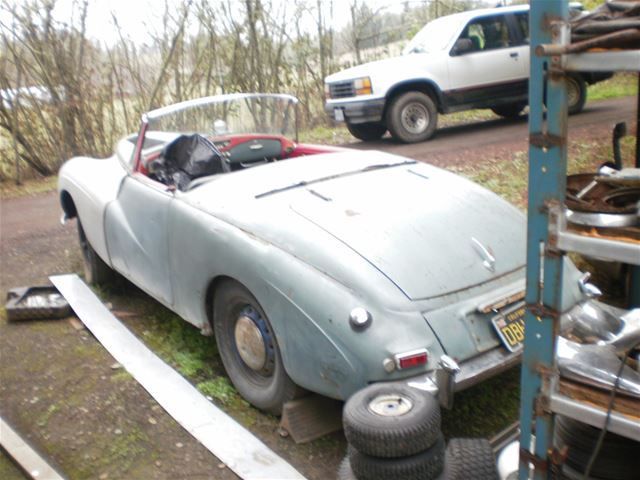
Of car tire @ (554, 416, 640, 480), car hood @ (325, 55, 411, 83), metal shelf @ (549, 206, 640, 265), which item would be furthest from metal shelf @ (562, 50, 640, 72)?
car hood @ (325, 55, 411, 83)

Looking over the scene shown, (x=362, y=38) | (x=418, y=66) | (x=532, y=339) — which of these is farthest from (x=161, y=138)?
(x=362, y=38)

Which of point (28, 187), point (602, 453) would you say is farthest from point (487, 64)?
point (602, 453)

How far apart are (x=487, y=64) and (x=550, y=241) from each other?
34.6 ft

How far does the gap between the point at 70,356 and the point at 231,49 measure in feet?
32.4

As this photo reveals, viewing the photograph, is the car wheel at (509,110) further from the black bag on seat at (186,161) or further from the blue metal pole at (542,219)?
the blue metal pole at (542,219)

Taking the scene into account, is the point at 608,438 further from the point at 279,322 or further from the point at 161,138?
the point at 161,138

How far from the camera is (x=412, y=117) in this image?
38.1 feet

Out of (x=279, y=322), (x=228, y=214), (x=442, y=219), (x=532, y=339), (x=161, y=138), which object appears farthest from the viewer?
(x=161, y=138)

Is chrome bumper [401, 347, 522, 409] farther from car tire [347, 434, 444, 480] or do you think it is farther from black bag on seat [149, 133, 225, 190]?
black bag on seat [149, 133, 225, 190]

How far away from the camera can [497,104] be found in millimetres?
12266

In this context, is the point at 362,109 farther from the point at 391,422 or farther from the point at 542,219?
the point at 542,219

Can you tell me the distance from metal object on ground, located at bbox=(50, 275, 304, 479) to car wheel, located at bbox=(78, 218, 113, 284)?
0.35m

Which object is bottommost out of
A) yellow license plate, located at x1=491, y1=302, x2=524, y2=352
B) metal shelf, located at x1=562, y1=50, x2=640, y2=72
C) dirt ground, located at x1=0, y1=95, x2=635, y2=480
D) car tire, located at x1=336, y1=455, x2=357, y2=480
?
dirt ground, located at x1=0, y1=95, x2=635, y2=480

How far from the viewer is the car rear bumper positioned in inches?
447
